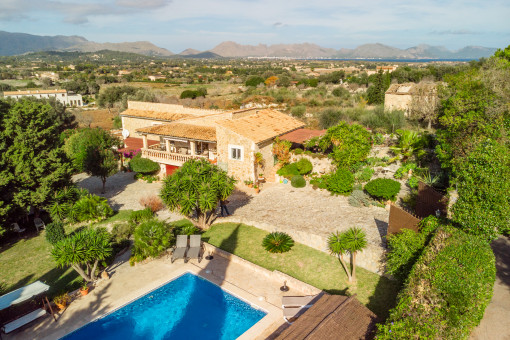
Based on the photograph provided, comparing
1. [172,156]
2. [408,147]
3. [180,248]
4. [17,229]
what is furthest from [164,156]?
[408,147]

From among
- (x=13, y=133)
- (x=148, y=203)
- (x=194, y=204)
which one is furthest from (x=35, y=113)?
(x=194, y=204)

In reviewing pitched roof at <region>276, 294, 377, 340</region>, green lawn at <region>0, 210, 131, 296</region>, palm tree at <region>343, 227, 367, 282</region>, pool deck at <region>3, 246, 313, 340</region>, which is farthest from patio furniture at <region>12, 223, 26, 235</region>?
palm tree at <region>343, 227, 367, 282</region>

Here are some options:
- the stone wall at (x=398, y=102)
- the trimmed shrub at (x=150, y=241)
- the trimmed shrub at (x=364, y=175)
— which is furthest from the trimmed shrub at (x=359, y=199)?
the stone wall at (x=398, y=102)

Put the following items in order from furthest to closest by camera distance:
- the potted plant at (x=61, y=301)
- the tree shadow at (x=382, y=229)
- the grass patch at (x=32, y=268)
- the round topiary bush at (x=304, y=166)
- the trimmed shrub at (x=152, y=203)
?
the round topiary bush at (x=304, y=166), the trimmed shrub at (x=152, y=203), the tree shadow at (x=382, y=229), the grass patch at (x=32, y=268), the potted plant at (x=61, y=301)

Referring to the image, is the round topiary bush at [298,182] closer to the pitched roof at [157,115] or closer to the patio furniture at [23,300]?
the pitched roof at [157,115]

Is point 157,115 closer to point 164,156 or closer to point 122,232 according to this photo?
point 164,156

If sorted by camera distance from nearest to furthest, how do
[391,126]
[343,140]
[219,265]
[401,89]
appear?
[219,265] < [343,140] < [391,126] < [401,89]

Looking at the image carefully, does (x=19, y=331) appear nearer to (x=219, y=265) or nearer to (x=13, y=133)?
(x=219, y=265)
